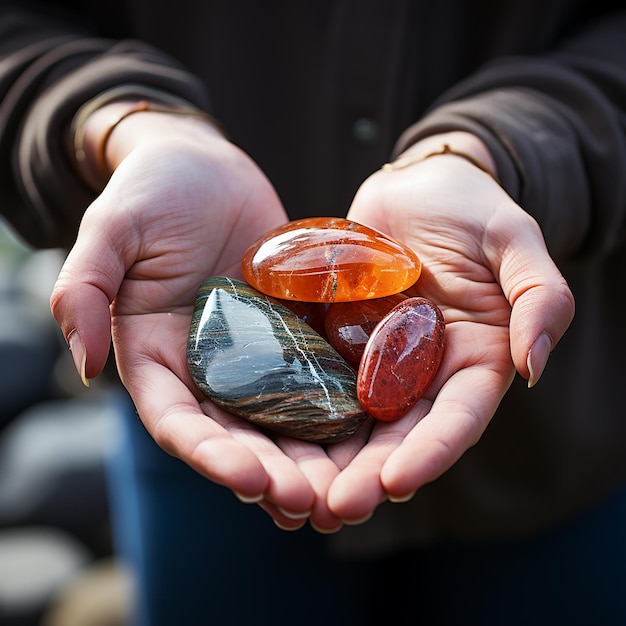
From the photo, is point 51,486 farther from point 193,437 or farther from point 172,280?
point 193,437

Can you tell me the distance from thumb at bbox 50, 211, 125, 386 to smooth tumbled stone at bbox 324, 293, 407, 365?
326 millimetres

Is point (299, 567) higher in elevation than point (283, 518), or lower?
lower

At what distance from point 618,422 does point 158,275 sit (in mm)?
889

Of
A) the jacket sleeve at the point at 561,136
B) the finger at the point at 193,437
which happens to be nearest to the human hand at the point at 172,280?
the finger at the point at 193,437

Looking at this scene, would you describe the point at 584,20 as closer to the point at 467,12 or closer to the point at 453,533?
the point at 467,12

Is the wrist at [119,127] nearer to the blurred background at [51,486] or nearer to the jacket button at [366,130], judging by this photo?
the jacket button at [366,130]

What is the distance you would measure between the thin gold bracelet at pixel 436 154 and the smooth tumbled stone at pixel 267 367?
0.95 feet

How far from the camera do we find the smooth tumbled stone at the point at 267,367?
36.9 inches

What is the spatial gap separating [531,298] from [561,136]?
0.44m

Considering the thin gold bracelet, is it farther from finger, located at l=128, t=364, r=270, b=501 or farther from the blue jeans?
the blue jeans

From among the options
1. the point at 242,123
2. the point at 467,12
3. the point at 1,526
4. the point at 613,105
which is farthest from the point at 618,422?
the point at 1,526

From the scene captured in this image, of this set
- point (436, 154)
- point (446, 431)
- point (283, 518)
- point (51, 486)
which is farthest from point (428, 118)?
point (51, 486)

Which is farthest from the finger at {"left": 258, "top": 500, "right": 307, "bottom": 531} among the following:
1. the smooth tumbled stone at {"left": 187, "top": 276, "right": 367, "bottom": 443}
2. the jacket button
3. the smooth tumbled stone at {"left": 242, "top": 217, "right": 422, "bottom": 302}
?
the jacket button

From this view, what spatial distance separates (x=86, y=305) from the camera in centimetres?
88
